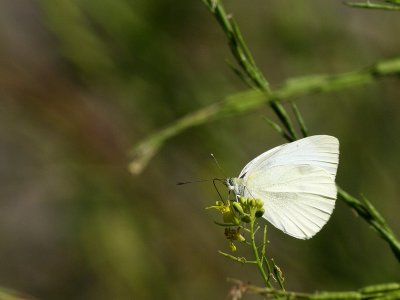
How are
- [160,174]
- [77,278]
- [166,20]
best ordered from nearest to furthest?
[166,20]
[160,174]
[77,278]

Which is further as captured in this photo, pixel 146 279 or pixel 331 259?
pixel 146 279

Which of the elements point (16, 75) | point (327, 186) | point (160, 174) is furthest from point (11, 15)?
point (327, 186)

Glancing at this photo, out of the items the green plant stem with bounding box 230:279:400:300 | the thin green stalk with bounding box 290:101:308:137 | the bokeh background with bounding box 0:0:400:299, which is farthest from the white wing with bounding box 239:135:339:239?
the bokeh background with bounding box 0:0:400:299

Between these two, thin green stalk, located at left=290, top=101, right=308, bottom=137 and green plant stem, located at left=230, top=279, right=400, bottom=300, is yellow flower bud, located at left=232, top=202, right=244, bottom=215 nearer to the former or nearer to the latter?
thin green stalk, located at left=290, top=101, right=308, bottom=137

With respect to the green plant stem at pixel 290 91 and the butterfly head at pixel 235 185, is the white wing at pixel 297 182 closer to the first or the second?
the butterfly head at pixel 235 185

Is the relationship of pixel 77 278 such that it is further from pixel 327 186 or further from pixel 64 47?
pixel 327 186

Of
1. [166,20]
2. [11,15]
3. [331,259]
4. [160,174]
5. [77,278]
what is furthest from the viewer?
[11,15]

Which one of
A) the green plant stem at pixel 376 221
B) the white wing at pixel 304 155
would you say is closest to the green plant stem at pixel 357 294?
the green plant stem at pixel 376 221
